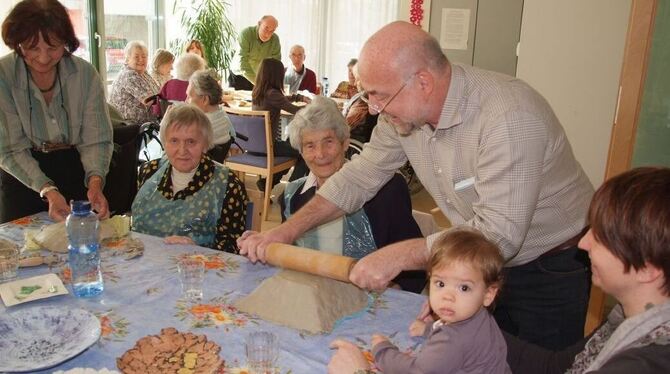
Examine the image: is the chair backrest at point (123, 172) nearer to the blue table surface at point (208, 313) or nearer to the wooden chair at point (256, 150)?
the wooden chair at point (256, 150)

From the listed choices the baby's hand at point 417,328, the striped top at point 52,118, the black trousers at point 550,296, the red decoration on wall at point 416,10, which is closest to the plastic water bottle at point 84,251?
the striped top at point 52,118

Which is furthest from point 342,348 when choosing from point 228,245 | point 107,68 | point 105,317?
point 107,68

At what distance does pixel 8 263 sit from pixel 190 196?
73 cm

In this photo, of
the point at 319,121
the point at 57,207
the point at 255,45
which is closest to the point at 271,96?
the point at 255,45

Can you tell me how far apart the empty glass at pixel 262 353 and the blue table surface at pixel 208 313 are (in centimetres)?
2

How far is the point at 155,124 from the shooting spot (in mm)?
4887

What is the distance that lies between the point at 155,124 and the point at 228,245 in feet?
9.63

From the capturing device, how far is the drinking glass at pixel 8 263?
1711 mm

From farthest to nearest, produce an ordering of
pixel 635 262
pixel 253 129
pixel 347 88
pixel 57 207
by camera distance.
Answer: pixel 347 88 → pixel 253 129 → pixel 57 207 → pixel 635 262

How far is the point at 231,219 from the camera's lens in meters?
2.30

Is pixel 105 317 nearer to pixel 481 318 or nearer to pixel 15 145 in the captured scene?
pixel 481 318

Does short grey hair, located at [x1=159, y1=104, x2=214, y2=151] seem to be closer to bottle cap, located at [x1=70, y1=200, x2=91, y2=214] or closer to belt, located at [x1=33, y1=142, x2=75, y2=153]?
belt, located at [x1=33, y1=142, x2=75, y2=153]

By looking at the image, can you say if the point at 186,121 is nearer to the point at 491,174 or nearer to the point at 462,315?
the point at 491,174

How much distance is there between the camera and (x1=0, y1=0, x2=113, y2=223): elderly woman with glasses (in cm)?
225
